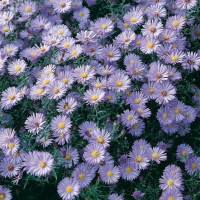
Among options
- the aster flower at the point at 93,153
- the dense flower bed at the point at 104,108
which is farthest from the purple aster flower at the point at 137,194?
the aster flower at the point at 93,153

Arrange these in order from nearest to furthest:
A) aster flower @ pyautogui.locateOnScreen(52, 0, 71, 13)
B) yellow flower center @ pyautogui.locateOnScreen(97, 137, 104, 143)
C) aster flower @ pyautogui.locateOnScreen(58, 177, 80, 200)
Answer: aster flower @ pyautogui.locateOnScreen(58, 177, 80, 200)
yellow flower center @ pyautogui.locateOnScreen(97, 137, 104, 143)
aster flower @ pyautogui.locateOnScreen(52, 0, 71, 13)

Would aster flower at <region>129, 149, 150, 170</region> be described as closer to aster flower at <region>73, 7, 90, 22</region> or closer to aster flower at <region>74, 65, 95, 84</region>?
aster flower at <region>74, 65, 95, 84</region>

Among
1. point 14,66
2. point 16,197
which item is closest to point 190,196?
point 16,197

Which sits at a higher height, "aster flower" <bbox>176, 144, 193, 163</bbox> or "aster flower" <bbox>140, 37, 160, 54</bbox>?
"aster flower" <bbox>140, 37, 160, 54</bbox>

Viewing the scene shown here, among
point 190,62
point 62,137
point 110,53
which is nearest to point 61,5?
point 110,53

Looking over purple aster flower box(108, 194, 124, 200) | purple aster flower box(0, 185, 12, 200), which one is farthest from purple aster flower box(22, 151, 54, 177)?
purple aster flower box(108, 194, 124, 200)

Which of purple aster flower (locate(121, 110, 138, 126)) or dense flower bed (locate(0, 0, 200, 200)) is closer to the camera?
dense flower bed (locate(0, 0, 200, 200))

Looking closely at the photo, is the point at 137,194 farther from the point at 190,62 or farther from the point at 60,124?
the point at 190,62
